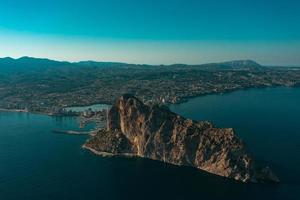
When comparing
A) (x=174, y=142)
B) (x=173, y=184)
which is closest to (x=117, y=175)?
(x=173, y=184)

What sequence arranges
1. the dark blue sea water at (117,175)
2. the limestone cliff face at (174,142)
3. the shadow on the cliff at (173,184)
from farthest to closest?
the limestone cliff face at (174,142)
the dark blue sea water at (117,175)
the shadow on the cliff at (173,184)

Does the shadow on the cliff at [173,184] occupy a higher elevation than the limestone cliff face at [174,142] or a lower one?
lower

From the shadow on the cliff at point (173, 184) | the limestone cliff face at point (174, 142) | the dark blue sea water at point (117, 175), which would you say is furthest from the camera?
the limestone cliff face at point (174, 142)

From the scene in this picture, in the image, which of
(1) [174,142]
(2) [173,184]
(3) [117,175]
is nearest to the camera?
(2) [173,184]

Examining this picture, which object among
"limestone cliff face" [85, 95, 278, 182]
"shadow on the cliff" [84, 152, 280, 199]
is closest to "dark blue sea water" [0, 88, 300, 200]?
"shadow on the cliff" [84, 152, 280, 199]

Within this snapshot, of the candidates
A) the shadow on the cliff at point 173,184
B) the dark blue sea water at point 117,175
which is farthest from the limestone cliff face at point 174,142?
the dark blue sea water at point 117,175

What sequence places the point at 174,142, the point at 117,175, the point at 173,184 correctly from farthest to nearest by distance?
1. the point at 174,142
2. the point at 117,175
3. the point at 173,184

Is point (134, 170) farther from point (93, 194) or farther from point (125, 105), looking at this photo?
point (125, 105)

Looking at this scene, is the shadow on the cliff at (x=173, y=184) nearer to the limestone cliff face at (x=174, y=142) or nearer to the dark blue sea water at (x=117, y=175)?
the dark blue sea water at (x=117, y=175)

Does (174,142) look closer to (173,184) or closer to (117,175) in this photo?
(173,184)
